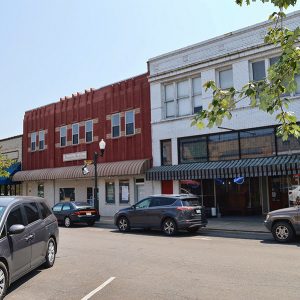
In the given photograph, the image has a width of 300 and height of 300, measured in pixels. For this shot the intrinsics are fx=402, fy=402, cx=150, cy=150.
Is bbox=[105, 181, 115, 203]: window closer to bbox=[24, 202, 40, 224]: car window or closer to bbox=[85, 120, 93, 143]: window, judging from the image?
bbox=[85, 120, 93, 143]: window

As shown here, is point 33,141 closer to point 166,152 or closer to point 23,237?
point 166,152

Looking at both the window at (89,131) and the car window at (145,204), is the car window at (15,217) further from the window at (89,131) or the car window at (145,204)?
the window at (89,131)

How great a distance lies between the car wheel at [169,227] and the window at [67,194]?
15222 millimetres

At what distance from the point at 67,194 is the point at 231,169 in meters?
15.2

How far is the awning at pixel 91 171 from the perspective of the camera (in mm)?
24078

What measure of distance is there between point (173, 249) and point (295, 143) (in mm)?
9763

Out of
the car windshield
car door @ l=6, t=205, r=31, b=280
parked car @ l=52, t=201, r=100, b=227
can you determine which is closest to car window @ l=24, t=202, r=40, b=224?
car door @ l=6, t=205, r=31, b=280

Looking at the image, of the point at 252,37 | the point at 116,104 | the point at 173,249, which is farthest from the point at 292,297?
the point at 116,104

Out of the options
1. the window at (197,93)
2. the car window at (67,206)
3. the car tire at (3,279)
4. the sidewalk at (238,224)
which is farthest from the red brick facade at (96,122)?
the car tire at (3,279)

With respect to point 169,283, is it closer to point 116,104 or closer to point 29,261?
point 29,261

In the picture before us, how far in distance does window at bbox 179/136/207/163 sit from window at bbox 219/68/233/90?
10.1 feet

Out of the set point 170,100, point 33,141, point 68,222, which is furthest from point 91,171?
point 33,141

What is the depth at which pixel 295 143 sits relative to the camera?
62.2 ft

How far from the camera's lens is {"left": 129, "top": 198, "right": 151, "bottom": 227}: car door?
17.1 m
